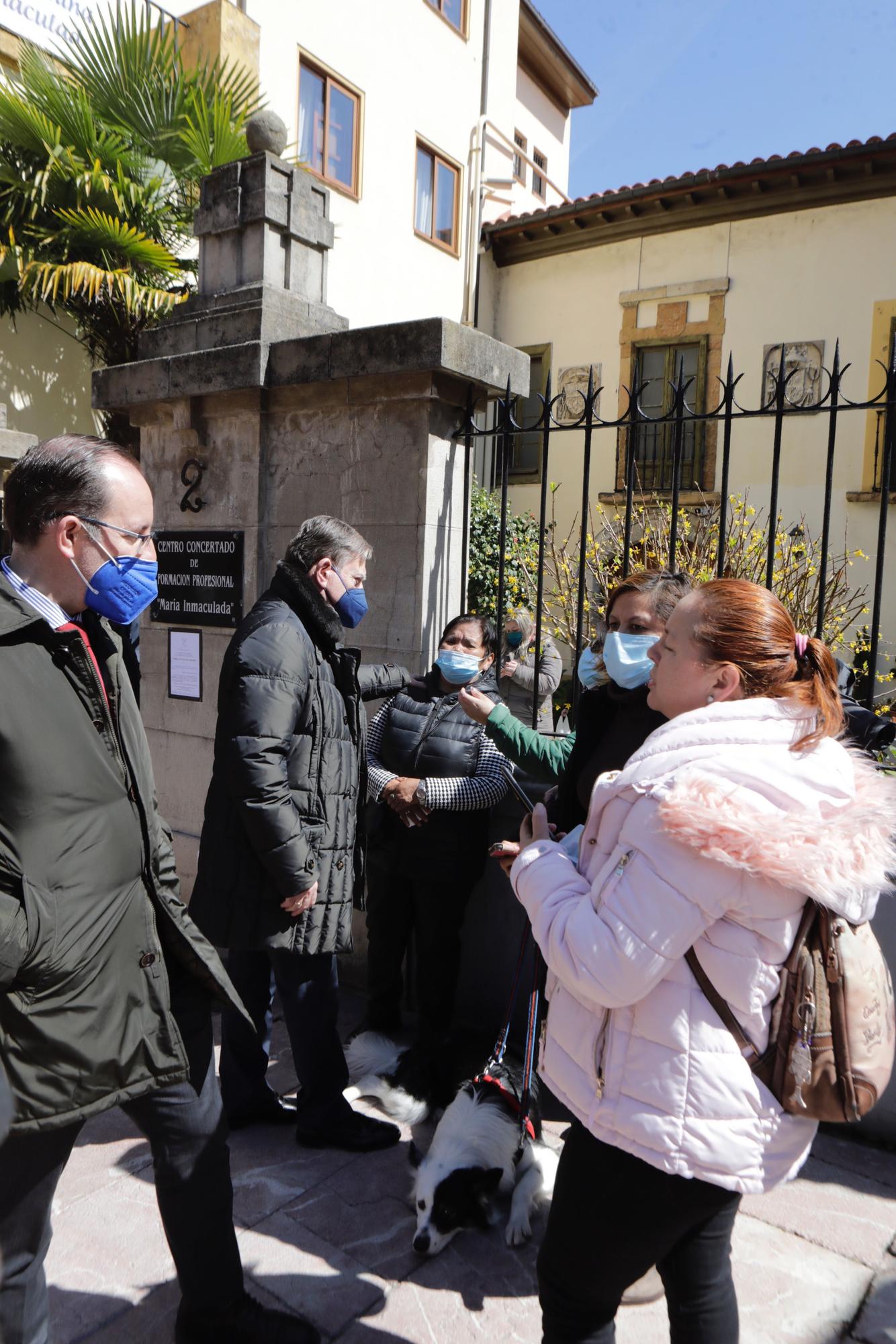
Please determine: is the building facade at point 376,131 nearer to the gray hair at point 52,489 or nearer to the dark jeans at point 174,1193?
the gray hair at point 52,489

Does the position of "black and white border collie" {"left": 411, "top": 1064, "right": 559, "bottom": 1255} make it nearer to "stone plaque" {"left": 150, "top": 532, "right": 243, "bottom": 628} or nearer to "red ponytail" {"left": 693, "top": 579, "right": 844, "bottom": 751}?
"red ponytail" {"left": 693, "top": 579, "right": 844, "bottom": 751}

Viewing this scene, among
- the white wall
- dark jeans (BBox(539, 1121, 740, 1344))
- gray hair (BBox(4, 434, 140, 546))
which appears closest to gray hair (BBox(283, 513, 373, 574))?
gray hair (BBox(4, 434, 140, 546))

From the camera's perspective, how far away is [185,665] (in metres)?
4.82

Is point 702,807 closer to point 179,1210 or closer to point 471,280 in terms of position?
point 179,1210

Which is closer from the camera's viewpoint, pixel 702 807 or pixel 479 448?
pixel 702 807

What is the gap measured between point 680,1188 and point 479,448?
10675 millimetres

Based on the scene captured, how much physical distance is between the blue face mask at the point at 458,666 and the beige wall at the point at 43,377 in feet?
26.7

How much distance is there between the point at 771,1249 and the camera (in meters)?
2.66

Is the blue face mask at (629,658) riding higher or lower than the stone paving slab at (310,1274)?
higher

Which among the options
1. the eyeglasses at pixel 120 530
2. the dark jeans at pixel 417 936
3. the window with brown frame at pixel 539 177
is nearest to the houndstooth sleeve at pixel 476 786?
the dark jeans at pixel 417 936

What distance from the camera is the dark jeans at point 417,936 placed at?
3613 mm

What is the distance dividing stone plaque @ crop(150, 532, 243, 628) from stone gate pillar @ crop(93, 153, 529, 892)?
0.02 metres

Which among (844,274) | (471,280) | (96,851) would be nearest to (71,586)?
(96,851)

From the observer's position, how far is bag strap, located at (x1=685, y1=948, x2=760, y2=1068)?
61.6 inches
